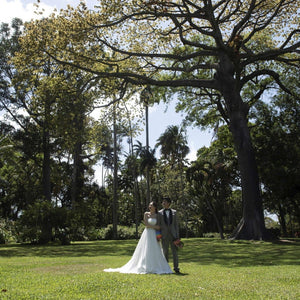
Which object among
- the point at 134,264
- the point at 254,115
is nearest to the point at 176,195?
the point at 254,115

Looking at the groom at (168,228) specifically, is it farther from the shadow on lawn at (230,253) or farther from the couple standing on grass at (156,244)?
the shadow on lawn at (230,253)

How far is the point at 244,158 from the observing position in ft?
73.4

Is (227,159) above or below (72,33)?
below

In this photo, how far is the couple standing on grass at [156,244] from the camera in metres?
8.73

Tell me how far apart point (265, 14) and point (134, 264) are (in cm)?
1820

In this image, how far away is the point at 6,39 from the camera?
33844mm

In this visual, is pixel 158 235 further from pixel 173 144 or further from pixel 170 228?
pixel 173 144

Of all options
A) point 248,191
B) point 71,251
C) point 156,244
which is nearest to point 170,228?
point 156,244

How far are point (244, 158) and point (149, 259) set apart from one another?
15.0 m

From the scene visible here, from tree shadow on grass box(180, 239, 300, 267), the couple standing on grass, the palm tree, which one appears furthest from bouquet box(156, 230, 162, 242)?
the palm tree

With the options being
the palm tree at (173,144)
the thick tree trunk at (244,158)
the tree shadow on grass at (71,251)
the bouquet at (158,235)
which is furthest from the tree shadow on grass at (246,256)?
the palm tree at (173,144)

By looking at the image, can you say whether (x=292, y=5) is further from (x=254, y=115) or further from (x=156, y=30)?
(x=254, y=115)

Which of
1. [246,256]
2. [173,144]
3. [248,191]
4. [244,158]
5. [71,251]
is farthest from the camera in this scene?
[173,144]

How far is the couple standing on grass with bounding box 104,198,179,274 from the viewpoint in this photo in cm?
873
